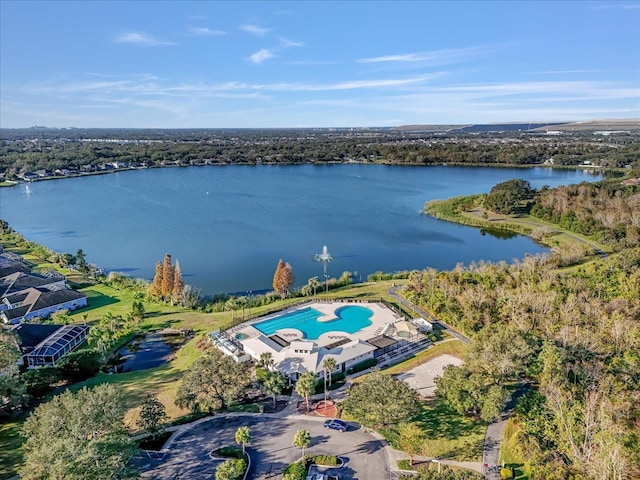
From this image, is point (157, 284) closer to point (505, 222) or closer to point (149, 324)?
point (149, 324)

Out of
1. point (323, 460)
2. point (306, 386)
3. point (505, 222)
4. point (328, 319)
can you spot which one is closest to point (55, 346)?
point (306, 386)

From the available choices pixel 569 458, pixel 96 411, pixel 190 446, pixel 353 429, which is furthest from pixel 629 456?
pixel 96 411

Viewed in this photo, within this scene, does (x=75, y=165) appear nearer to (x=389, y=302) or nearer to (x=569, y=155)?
(x=389, y=302)

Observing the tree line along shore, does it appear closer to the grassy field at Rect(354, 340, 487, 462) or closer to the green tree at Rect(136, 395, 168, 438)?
the grassy field at Rect(354, 340, 487, 462)

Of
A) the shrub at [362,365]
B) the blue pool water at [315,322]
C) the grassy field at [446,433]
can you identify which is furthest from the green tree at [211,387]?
the blue pool water at [315,322]

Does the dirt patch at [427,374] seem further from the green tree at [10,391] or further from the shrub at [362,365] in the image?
Answer: the green tree at [10,391]
